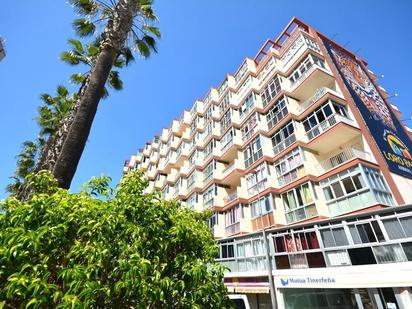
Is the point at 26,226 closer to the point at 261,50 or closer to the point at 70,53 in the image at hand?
the point at 70,53

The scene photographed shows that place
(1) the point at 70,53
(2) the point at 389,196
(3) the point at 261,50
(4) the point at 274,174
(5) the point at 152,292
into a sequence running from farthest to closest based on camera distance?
(3) the point at 261,50 < (4) the point at 274,174 < (2) the point at 389,196 < (1) the point at 70,53 < (5) the point at 152,292

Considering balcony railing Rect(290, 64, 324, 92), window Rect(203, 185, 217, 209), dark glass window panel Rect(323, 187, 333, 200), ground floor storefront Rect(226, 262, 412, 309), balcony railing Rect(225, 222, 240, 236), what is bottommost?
ground floor storefront Rect(226, 262, 412, 309)

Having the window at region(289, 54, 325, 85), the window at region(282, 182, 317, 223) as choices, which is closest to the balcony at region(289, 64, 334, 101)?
the window at region(289, 54, 325, 85)

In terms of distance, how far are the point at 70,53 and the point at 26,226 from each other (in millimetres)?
11515

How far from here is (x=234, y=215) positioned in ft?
73.9

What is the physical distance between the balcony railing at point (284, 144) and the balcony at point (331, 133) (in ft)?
3.72

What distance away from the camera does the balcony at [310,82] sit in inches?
794

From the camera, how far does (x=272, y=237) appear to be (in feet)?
54.3

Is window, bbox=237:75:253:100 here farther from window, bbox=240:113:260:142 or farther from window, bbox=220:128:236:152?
window, bbox=220:128:236:152

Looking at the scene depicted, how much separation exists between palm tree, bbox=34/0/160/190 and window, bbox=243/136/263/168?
45.0 feet

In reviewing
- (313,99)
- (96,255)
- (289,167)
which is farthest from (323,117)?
(96,255)

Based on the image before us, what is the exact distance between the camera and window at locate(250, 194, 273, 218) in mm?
19077

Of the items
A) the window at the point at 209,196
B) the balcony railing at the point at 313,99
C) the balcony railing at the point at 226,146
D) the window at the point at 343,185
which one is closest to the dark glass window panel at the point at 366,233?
the window at the point at 343,185

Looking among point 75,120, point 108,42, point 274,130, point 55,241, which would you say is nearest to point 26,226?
point 55,241
